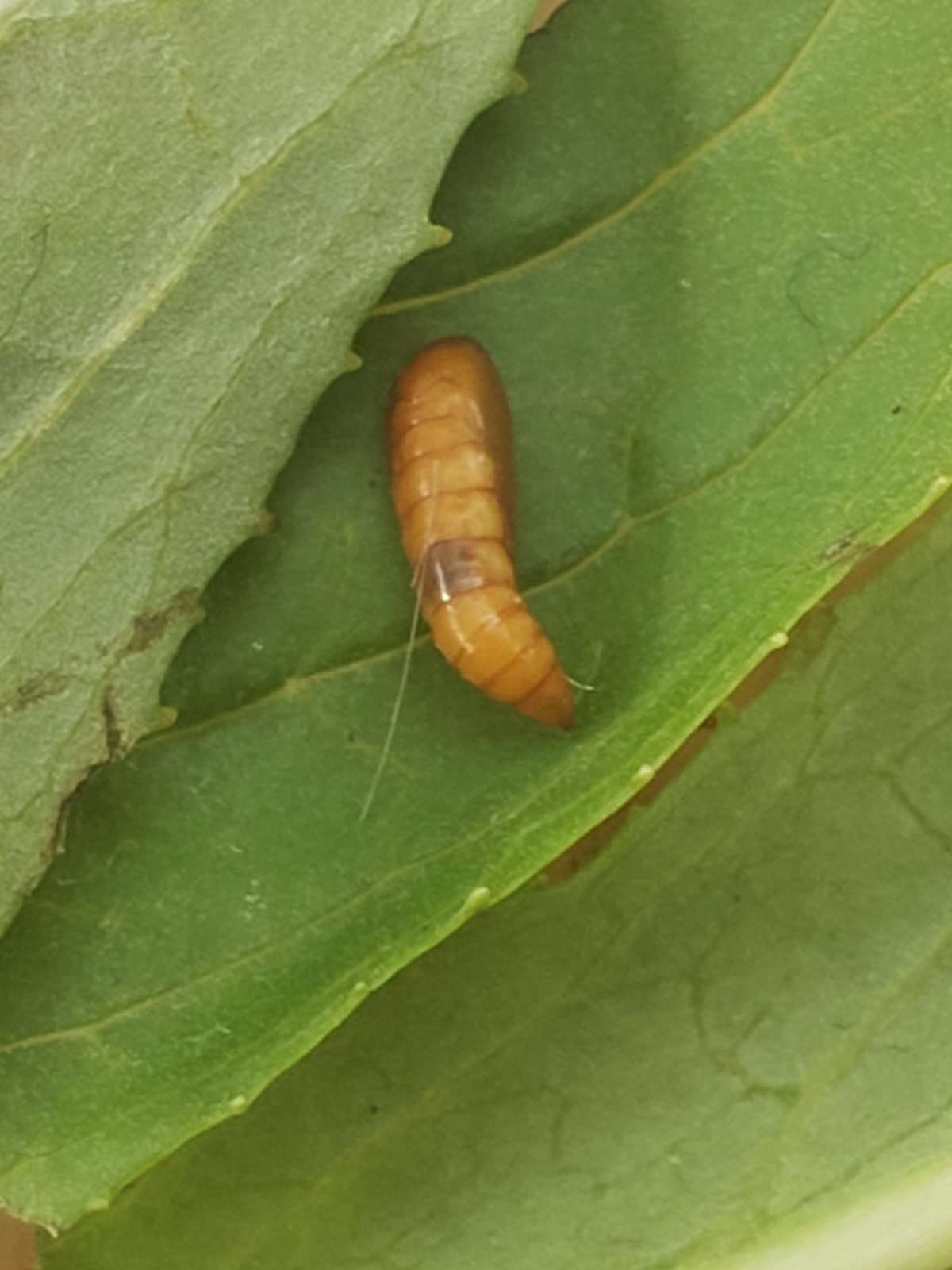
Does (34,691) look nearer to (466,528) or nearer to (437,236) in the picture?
(466,528)

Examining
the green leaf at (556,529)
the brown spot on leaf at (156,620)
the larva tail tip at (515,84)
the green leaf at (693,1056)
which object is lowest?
the green leaf at (693,1056)

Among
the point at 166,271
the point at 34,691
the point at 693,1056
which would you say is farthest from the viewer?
the point at 693,1056

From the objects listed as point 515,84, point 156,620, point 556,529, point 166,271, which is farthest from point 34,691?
point 515,84

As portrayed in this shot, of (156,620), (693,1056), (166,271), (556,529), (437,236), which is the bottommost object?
(693,1056)

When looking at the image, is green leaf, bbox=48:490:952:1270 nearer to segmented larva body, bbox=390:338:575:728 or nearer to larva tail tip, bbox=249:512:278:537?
segmented larva body, bbox=390:338:575:728

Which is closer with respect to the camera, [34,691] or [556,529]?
[34,691]

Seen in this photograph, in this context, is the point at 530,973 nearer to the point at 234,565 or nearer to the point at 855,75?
the point at 234,565

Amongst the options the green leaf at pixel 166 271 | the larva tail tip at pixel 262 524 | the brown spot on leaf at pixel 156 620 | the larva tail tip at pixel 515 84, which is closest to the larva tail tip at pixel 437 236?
the green leaf at pixel 166 271

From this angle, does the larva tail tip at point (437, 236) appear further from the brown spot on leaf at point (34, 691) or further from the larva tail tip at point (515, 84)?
the brown spot on leaf at point (34, 691)
